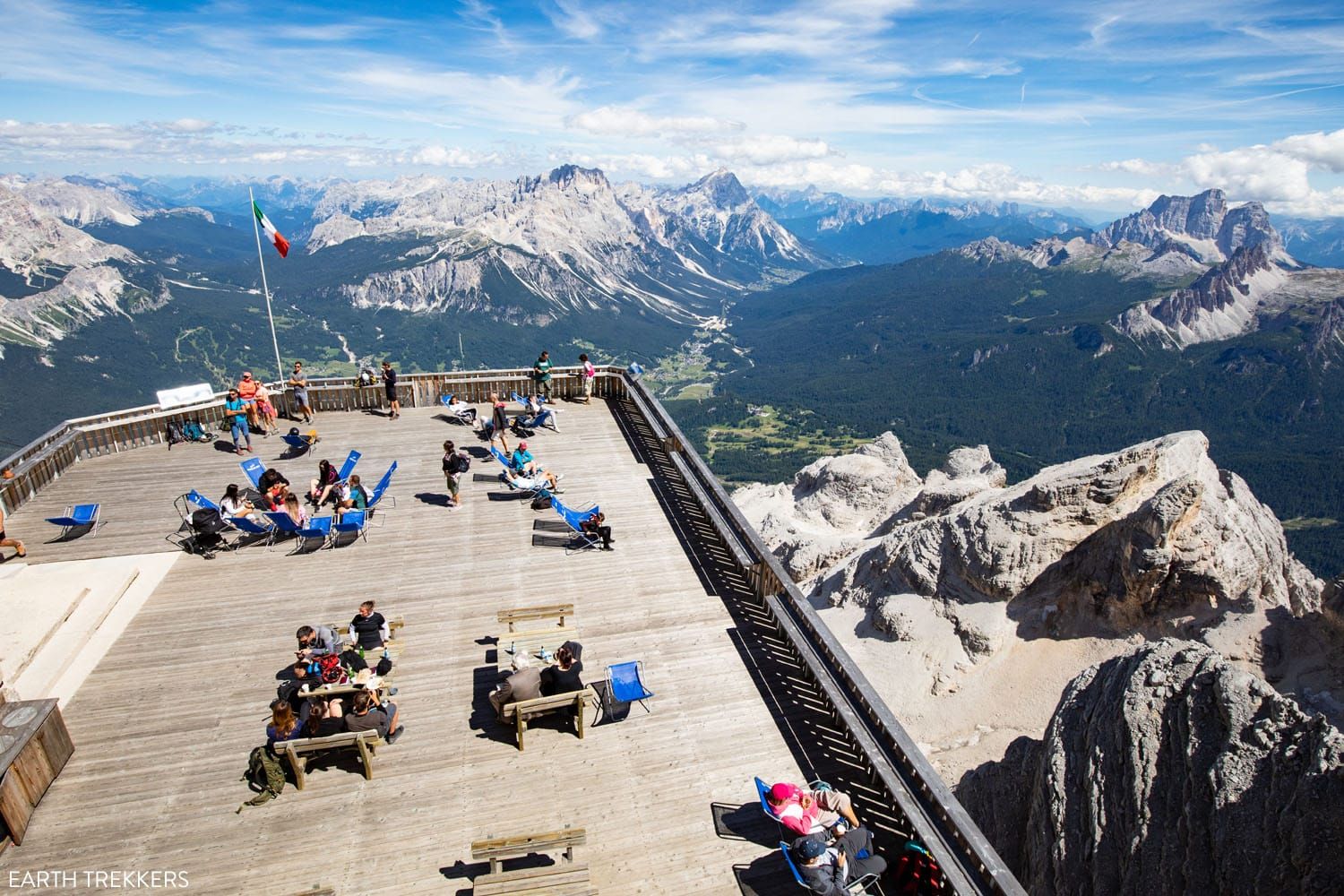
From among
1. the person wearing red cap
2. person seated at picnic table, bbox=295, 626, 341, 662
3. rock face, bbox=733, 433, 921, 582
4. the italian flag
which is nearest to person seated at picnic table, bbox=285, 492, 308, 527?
person seated at picnic table, bbox=295, 626, 341, 662

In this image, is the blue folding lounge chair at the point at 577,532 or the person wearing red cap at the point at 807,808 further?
the blue folding lounge chair at the point at 577,532

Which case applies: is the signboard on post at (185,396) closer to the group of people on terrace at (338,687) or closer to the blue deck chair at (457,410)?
the blue deck chair at (457,410)


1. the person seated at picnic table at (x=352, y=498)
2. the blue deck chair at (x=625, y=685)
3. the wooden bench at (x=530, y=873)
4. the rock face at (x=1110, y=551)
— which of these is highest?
the person seated at picnic table at (x=352, y=498)

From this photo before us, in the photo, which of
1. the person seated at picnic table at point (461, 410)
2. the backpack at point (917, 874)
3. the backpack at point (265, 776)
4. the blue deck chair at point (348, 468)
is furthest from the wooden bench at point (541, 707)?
the person seated at picnic table at point (461, 410)

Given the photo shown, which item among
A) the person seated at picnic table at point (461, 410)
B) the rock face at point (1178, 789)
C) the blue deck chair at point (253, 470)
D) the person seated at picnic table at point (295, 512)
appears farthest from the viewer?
the person seated at picnic table at point (461, 410)

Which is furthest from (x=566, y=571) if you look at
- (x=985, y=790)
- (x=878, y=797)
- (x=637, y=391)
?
(x=985, y=790)

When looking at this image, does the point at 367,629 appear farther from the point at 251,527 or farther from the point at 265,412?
the point at 265,412

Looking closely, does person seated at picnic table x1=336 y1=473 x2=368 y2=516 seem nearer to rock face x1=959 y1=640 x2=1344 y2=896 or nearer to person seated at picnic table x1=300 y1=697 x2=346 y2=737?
person seated at picnic table x1=300 y1=697 x2=346 y2=737

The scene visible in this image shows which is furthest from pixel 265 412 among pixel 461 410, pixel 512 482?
pixel 512 482

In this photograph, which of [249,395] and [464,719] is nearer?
[464,719]
